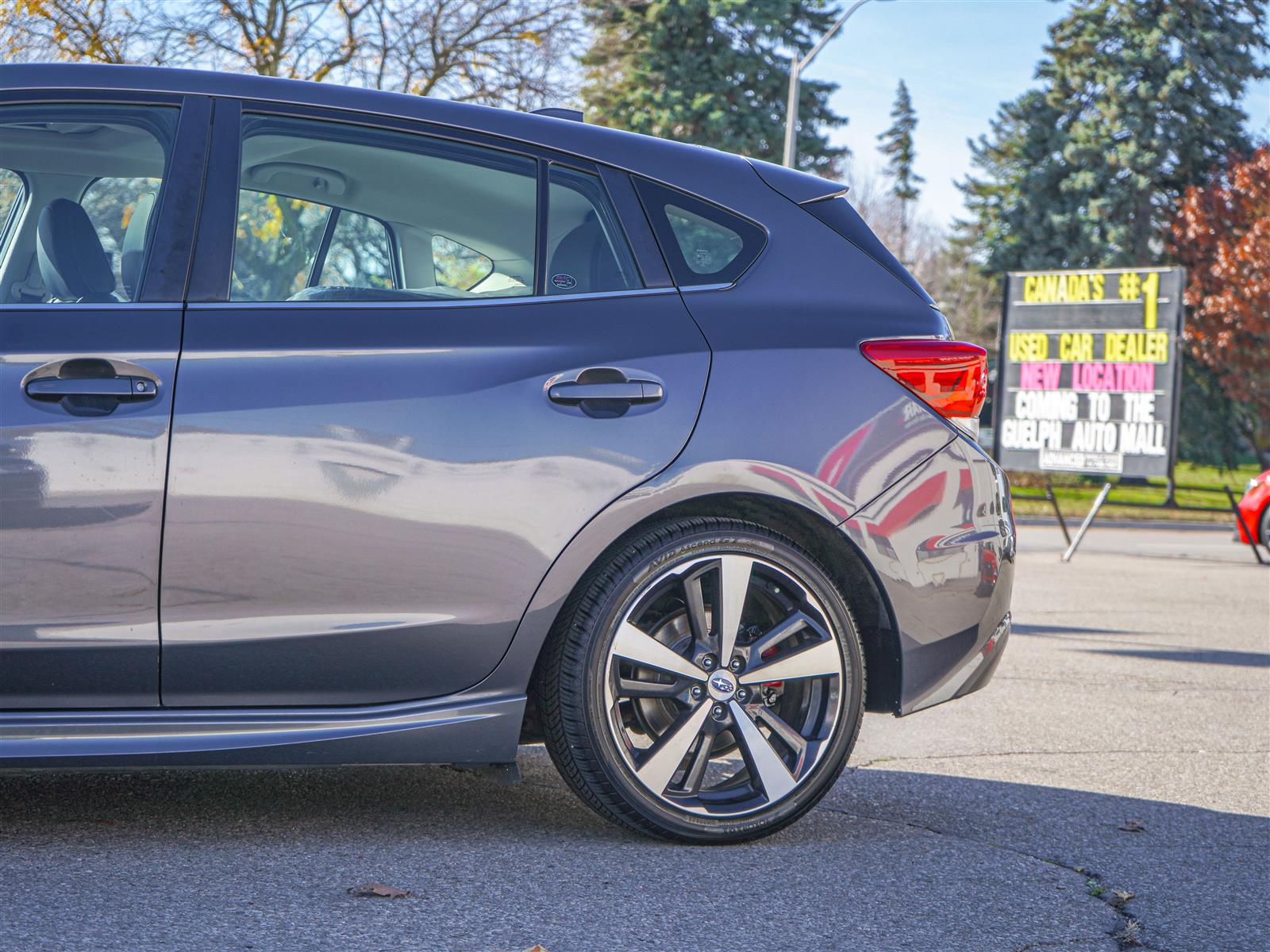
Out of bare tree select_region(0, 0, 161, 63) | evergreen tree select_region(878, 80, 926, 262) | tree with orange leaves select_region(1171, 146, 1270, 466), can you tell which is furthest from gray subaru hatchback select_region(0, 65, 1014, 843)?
evergreen tree select_region(878, 80, 926, 262)

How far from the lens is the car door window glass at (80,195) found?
326 cm

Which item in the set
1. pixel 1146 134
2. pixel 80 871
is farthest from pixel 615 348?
pixel 1146 134

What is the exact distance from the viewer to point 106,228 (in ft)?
11.0

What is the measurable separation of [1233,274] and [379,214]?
107 feet

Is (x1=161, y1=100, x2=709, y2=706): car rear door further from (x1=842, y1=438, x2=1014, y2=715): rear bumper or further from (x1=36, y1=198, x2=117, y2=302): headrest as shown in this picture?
(x1=842, y1=438, x2=1014, y2=715): rear bumper

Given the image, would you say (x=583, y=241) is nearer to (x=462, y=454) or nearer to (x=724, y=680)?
(x=462, y=454)

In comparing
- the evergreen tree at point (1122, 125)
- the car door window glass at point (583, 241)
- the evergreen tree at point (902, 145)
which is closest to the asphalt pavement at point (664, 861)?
the car door window glass at point (583, 241)

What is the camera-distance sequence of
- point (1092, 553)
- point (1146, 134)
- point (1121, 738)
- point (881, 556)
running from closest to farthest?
point (881, 556)
point (1121, 738)
point (1092, 553)
point (1146, 134)

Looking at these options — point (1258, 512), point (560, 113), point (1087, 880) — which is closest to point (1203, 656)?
point (1087, 880)

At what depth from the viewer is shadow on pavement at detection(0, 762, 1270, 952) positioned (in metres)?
2.82

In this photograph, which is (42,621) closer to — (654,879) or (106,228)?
(106,228)

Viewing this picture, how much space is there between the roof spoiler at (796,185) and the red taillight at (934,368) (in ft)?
1.52

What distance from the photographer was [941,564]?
11.8 ft

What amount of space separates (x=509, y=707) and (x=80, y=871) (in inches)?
38.8
